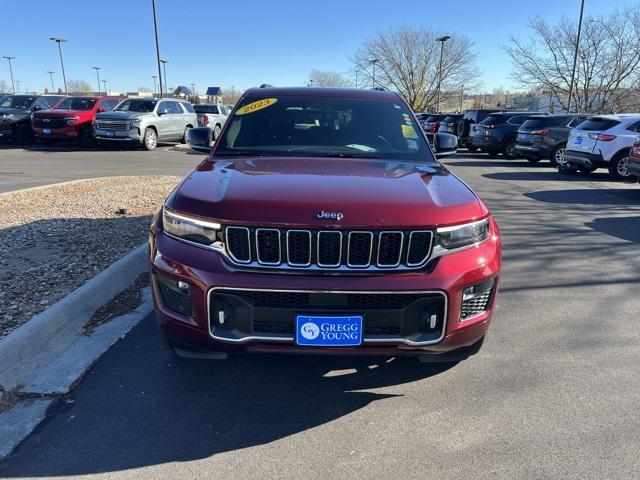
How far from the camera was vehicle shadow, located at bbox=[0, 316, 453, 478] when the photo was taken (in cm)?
253

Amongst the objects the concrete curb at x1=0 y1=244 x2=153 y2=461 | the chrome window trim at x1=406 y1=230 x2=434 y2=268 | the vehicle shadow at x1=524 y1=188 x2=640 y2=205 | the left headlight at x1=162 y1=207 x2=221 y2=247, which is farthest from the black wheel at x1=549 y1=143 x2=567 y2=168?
the left headlight at x1=162 y1=207 x2=221 y2=247

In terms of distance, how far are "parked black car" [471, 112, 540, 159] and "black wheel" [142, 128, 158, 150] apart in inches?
479

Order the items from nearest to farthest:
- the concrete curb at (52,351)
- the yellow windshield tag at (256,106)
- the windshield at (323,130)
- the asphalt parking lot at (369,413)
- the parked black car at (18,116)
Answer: the asphalt parking lot at (369,413) < the concrete curb at (52,351) < the windshield at (323,130) < the yellow windshield tag at (256,106) < the parked black car at (18,116)

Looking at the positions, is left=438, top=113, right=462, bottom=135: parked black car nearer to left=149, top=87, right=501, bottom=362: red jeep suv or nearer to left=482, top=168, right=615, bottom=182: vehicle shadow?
left=482, top=168, right=615, bottom=182: vehicle shadow

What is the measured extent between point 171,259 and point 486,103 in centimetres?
6911

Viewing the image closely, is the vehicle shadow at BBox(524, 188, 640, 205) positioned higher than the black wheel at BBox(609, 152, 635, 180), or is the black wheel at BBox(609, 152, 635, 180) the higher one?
the black wheel at BBox(609, 152, 635, 180)

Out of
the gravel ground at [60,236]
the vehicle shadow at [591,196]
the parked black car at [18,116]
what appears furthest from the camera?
the parked black car at [18,116]

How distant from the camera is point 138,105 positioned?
19484 mm

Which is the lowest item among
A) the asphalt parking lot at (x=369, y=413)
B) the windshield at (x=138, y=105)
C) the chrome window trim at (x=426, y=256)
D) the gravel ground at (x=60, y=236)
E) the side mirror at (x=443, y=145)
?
the asphalt parking lot at (x=369, y=413)

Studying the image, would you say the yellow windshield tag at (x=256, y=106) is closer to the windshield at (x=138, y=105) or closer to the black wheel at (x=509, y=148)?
the black wheel at (x=509, y=148)

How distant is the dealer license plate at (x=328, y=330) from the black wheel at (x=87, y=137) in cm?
1892

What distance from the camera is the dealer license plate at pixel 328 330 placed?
2566 mm

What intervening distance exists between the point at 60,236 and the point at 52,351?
2.99 m

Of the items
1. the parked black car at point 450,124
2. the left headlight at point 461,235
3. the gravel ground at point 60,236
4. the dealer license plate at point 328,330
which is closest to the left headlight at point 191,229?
the dealer license plate at point 328,330
